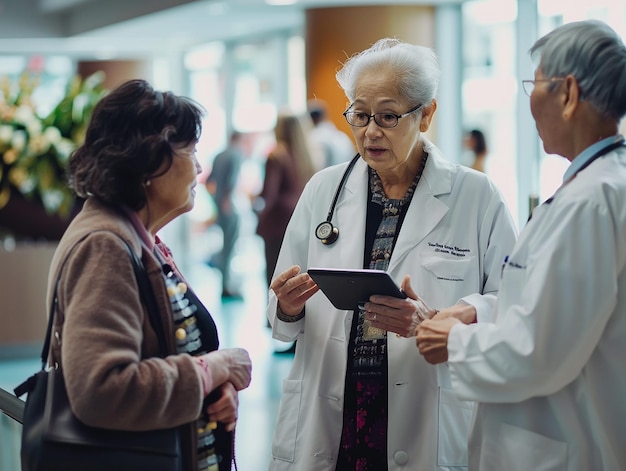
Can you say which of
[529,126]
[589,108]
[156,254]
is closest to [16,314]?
[529,126]

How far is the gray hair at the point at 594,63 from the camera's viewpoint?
1.96 meters

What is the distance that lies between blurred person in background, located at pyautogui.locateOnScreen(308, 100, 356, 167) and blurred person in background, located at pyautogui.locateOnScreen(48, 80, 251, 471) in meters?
5.96

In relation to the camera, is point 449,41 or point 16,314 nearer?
point 16,314

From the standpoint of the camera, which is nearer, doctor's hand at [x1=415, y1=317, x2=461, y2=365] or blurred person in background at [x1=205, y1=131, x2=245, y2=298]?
doctor's hand at [x1=415, y1=317, x2=461, y2=365]

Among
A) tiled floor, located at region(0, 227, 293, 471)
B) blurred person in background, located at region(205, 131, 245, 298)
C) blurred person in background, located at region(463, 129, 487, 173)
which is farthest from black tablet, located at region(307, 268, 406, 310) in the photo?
blurred person in background, located at region(205, 131, 245, 298)

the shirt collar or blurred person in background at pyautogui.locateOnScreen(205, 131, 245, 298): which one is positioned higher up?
the shirt collar

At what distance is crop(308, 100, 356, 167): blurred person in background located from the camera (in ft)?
26.8

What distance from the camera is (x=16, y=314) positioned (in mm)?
7242

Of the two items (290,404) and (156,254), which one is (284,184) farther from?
(156,254)

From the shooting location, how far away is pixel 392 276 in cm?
257

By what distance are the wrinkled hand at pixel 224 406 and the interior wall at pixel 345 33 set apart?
7474 millimetres

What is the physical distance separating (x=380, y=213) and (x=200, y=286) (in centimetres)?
1012

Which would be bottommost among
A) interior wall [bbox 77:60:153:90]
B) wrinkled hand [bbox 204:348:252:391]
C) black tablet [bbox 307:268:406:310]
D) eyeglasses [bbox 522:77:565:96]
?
wrinkled hand [bbox 204:348:252:391]

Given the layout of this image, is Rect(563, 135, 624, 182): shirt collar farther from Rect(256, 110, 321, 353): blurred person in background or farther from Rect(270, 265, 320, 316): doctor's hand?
Rect(256, 110, 321, 353): blurred person in background
